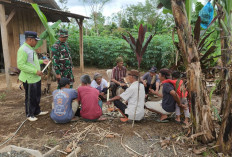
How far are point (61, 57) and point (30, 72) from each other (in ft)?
3.03

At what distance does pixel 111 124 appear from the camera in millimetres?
3434

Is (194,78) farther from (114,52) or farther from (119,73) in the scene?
(114,52)

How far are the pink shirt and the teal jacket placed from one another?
0.96 meters

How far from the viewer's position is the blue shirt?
3301 mm

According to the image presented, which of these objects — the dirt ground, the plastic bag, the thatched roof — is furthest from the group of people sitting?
the thatched roof

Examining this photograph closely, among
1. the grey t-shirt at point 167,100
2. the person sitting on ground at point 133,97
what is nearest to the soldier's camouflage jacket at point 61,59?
the person sitting on ground at point 133,97

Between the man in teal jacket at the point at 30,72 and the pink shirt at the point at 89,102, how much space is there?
3.00ft

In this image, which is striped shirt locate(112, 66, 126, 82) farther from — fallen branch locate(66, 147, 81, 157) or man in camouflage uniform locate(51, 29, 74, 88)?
fallen branch locate(66, 147, 81, 157)

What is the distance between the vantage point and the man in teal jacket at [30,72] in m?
3.29

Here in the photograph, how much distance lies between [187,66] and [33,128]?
2893 millimetres

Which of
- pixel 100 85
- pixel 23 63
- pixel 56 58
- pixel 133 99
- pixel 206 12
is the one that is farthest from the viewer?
pixel 100 85

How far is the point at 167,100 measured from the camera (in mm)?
3414

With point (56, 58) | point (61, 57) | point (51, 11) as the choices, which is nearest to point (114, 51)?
point (51, 11)

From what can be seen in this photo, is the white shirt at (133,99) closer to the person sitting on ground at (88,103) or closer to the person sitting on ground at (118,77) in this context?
the person sitting on ground at (88,103)
